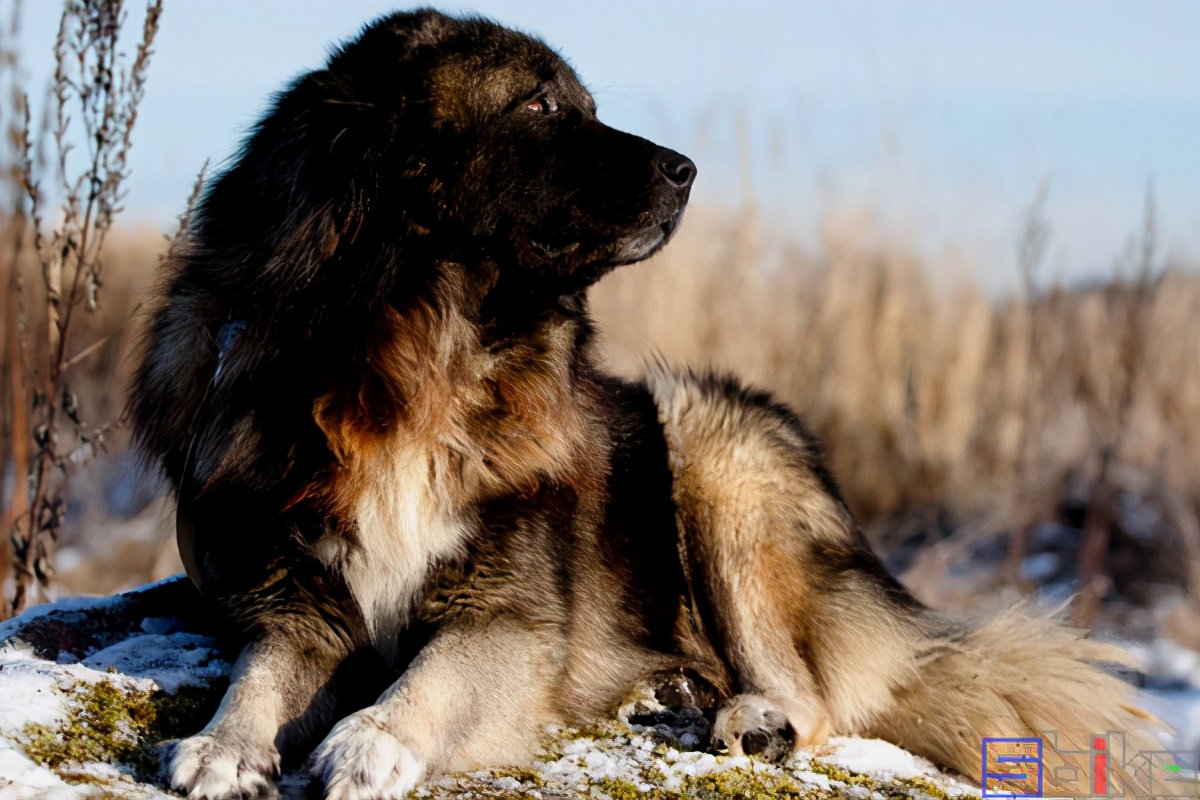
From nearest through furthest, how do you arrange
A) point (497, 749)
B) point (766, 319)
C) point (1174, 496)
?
point (497, 749) → point (1174, 496) → point (766, 319)

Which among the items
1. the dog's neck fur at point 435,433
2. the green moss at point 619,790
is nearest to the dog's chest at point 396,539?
the dog's neck fur at point 435,433

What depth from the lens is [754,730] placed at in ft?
9.72

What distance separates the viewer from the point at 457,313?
316 centimetres

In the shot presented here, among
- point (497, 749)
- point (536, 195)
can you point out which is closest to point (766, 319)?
point (536, 195)

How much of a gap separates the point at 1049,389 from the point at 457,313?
17.9 ft

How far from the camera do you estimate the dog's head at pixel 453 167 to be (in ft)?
9.91

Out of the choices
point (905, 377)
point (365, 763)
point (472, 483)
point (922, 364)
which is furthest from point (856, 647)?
point (922, 364)

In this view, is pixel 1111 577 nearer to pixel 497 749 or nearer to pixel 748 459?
pixel 748 459

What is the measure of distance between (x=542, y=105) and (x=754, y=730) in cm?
184

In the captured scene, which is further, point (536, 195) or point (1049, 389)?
point (1049, 389)

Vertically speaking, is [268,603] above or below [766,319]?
below
